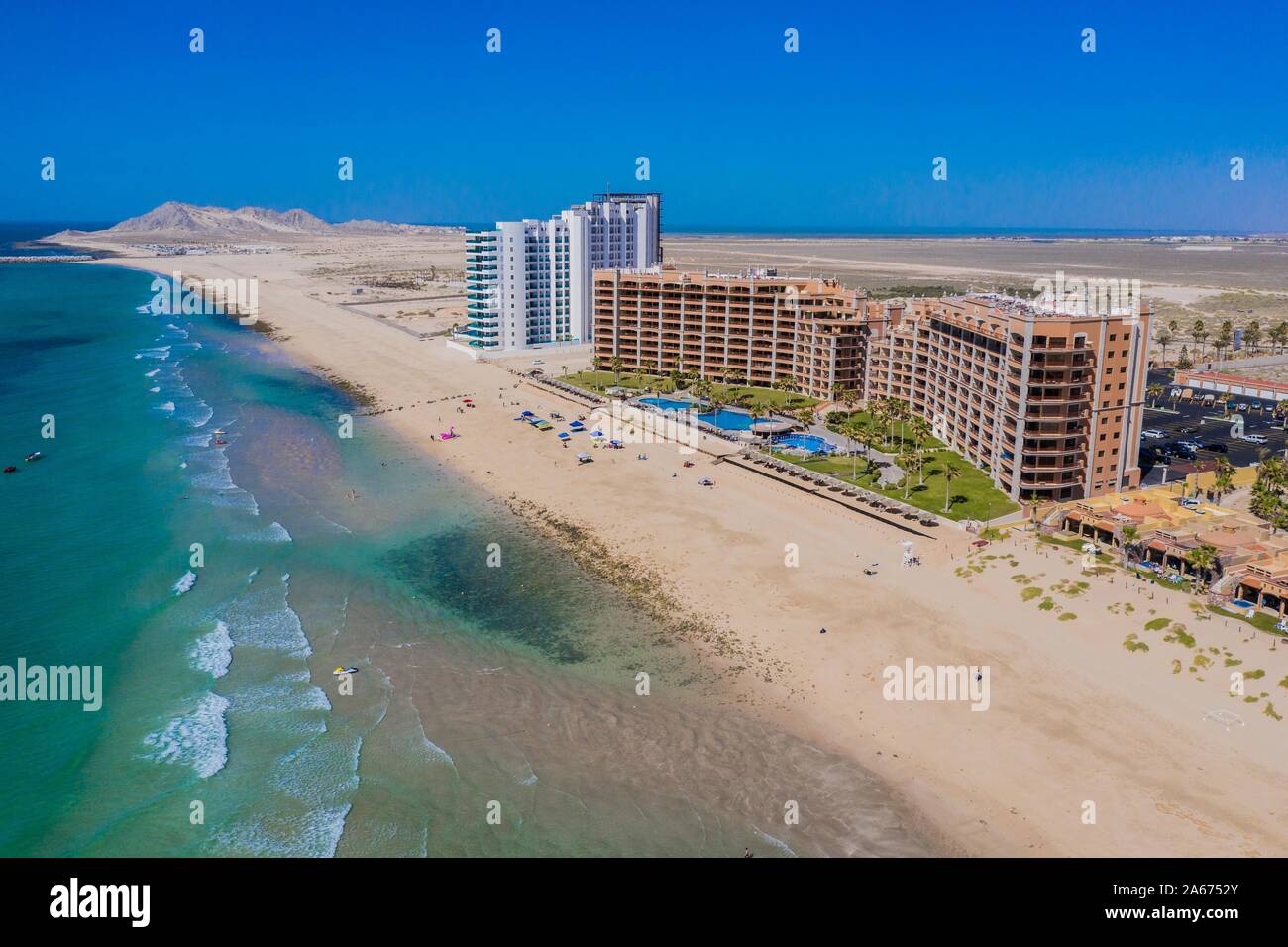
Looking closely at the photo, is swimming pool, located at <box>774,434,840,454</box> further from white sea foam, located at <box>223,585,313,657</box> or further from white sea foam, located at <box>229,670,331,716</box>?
white sea foam, located at <box>229,670,331,716</box>

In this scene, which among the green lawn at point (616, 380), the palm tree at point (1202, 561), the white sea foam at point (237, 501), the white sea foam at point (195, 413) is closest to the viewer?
the palm tree at point (1202, 561)

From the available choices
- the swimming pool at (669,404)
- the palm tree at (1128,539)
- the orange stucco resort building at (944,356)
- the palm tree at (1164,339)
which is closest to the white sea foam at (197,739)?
the palm tree at (1128,539)

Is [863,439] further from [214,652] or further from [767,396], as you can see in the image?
[214,652]

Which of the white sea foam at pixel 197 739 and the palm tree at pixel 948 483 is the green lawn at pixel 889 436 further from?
the white sea foam at pixel 197 739

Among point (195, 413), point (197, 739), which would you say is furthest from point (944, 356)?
point (195, 413)
